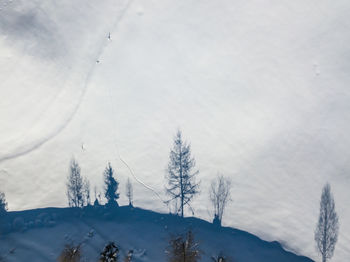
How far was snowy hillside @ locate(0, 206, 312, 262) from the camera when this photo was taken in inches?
1314

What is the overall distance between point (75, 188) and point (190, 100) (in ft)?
44.7

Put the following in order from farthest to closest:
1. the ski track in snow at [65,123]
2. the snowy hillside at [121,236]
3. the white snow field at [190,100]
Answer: the ski track in snow at [65,123] → the white snow field at [190,100] → the snowy hillside at [121,236]

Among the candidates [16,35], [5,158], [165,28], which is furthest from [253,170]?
[16,35]

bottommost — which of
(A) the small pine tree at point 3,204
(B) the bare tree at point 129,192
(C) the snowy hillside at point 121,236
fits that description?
(C) the snowy hillside at point 121,236

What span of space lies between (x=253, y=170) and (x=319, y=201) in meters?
5.76

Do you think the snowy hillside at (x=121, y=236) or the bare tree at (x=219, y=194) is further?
the bare tree at (x=219, y=194)

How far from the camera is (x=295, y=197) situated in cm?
3600

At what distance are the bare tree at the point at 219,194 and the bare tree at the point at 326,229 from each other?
7310mm

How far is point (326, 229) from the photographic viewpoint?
107 ft

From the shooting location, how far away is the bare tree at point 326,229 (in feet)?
107

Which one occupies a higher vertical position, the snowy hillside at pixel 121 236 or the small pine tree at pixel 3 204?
the small pine tree at pixel 3 204

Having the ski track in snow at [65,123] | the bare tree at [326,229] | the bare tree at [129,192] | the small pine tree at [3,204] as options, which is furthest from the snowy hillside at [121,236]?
the ski track in snow at [65,123]

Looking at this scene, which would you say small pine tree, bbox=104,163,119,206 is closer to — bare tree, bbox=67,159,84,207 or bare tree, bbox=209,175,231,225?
bare tree, bbox=67,159,84,207

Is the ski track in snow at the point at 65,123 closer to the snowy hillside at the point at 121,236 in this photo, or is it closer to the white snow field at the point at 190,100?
the white snow field at the point at 190,100
